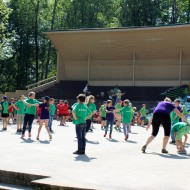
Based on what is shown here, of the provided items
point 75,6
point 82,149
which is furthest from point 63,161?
point 75,6

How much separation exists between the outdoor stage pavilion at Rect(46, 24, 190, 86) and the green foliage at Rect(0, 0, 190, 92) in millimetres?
7419

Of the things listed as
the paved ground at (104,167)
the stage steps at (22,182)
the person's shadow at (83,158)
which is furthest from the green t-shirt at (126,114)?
the stage steps at (22,182)

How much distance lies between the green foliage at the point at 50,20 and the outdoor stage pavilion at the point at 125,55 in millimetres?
7419

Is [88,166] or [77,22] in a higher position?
[77,22]

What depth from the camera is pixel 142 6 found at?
52.3 meters

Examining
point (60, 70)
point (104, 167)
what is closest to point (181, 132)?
point (104, 167)

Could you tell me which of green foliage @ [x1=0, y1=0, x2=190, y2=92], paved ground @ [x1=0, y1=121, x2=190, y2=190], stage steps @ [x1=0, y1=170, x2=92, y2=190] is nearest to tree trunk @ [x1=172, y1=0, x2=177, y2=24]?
green foliage @ [x1=0, y1=0, x2=190, y2=92]

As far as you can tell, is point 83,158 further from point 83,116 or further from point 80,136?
point 83,116

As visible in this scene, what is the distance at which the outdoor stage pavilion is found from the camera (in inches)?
1644

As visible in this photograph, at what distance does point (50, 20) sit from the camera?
60.0 metres

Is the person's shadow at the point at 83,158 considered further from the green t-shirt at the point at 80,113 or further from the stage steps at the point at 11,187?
the stage steps at the point at 11,187

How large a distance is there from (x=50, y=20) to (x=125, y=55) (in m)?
18.4

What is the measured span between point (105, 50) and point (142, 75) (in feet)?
15.7

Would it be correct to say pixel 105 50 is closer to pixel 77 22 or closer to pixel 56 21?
pixel 77 22
